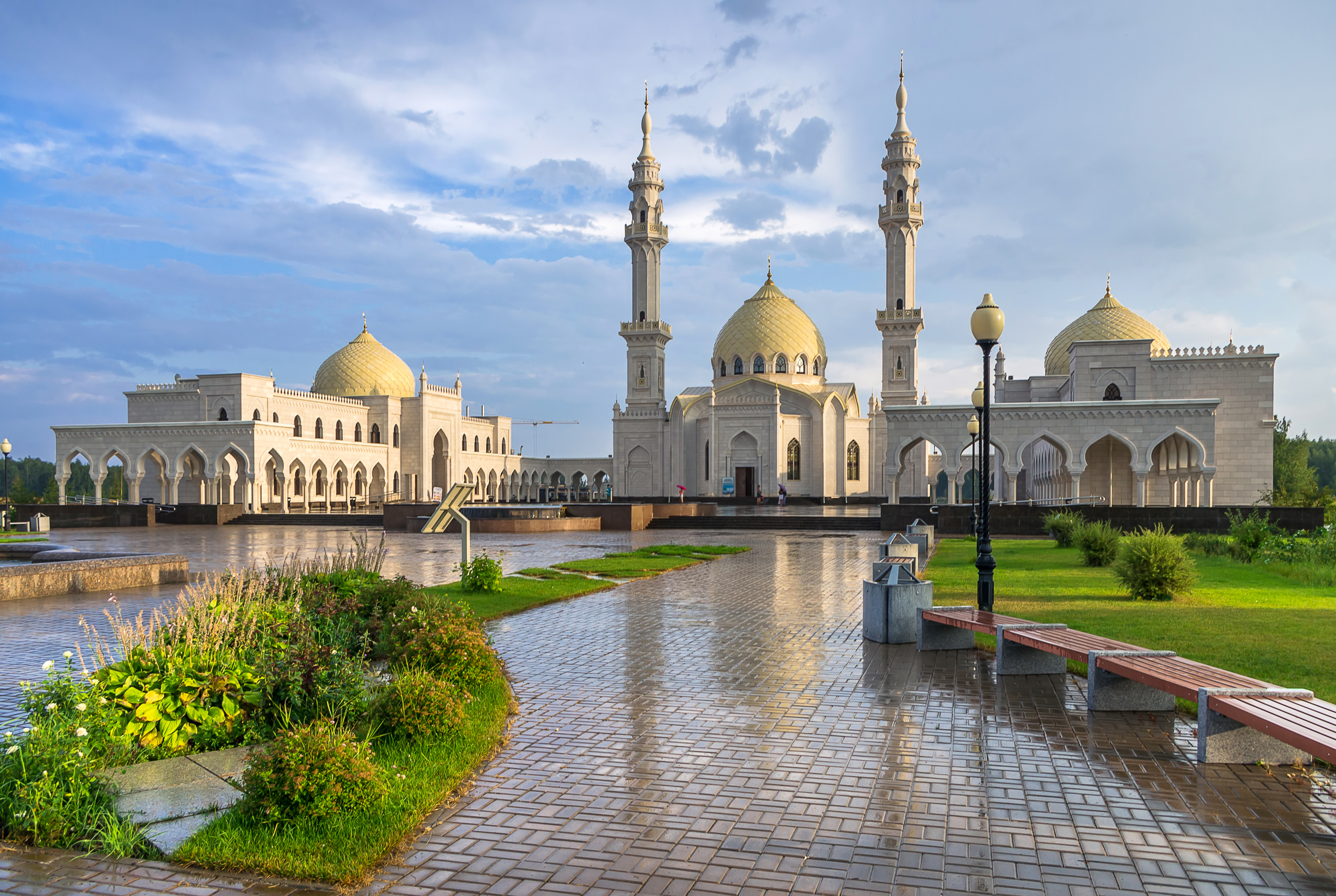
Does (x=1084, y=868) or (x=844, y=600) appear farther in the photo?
(x=844, y=600)

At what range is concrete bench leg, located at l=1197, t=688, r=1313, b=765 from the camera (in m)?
5.32

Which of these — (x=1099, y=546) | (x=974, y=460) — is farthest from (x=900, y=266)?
(x=1099, y=546)

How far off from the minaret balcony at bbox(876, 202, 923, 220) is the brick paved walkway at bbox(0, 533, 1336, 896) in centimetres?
4373

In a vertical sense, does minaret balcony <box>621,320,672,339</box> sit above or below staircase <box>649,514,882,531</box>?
above

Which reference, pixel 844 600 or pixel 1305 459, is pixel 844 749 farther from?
pixel 1305 459

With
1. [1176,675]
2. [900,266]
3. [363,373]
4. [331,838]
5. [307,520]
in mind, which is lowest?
[307,520]

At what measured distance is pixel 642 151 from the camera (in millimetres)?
54844

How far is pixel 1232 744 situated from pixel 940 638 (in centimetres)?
361

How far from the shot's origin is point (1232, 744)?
5.33 m

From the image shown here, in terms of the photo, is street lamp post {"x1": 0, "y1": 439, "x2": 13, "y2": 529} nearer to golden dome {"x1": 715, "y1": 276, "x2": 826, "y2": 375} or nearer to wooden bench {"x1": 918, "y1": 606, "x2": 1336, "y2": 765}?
wooden bench {"x1": 918, "y1": 606, "x2": 1336, "y2": 765}

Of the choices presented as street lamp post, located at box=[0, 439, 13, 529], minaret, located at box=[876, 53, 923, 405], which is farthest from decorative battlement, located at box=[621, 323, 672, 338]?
street lamp post, located at box=[0, 439, 13, 529]

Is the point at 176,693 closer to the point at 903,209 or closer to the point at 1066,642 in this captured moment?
the point at 1066,642

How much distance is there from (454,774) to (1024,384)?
50.0 m

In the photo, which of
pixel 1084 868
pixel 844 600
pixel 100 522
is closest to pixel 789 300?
pixel 100 522
